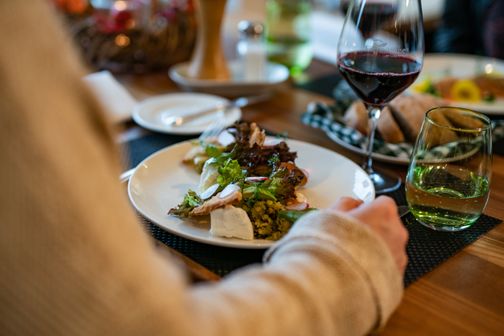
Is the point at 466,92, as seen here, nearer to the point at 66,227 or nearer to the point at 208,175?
the point at 208,175

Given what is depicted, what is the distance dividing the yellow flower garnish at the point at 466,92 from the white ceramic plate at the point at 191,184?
663mm

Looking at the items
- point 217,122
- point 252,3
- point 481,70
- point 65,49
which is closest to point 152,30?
point 217,122

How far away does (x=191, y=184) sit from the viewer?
3.17ft

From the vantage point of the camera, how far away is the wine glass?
0.95 metres

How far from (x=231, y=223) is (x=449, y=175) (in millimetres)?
374

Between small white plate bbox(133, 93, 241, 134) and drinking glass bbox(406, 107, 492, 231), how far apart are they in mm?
524

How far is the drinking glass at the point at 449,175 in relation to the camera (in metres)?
0.83

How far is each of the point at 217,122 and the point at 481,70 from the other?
0.96 metres

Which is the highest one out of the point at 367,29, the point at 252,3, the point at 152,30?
the point at 367,29

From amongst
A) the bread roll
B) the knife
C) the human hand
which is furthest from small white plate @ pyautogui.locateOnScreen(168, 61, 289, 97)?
the human hand

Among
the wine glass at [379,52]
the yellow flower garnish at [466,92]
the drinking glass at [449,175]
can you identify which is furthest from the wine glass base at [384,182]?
the yellow flower garnish at [466,92]

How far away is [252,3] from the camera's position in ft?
12.5

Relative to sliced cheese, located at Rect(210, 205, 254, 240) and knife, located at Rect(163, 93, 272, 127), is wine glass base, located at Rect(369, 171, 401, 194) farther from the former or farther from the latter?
knife, located at Rect(163, 93, 272, 127)

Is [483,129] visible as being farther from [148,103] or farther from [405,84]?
[148,103]
